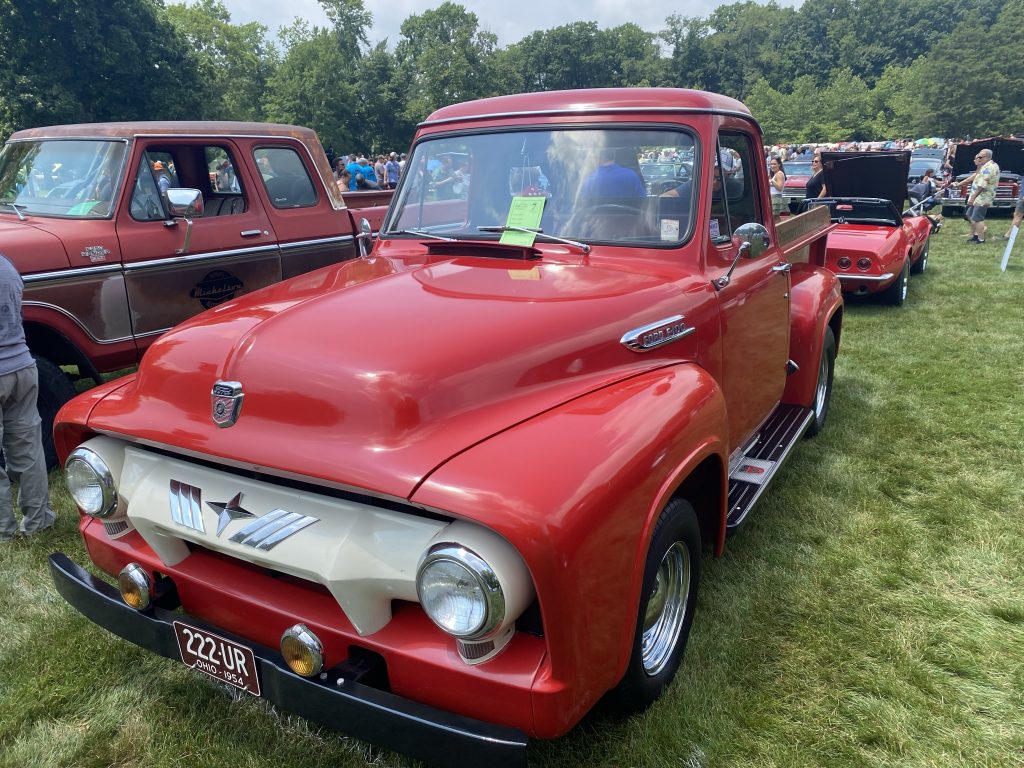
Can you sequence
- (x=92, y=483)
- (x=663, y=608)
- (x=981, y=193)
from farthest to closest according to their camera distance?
(x=981, y=193), (x=663, y=608), (x=92, y=483)

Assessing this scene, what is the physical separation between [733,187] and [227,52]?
2200 inches

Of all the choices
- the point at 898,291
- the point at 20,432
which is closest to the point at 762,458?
the point at 20,432

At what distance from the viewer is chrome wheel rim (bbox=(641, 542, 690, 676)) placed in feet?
7.90

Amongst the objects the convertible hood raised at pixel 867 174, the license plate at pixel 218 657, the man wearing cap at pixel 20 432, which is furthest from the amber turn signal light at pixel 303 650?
the convertible hood raised at pixel 867 174

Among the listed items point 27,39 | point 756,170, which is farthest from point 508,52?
point 756,170

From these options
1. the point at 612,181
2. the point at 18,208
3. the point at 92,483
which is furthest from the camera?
the point at 18,208

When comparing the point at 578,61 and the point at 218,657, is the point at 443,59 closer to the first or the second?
the point at 578,61

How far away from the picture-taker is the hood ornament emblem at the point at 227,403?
2053 mm

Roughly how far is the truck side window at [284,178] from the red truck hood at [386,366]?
367 centimetres

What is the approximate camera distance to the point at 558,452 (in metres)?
1.85

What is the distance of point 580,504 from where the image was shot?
67.4 inches

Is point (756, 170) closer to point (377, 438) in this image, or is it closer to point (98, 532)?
point (377, 438)

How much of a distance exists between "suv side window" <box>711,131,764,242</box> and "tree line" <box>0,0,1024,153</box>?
30.3m

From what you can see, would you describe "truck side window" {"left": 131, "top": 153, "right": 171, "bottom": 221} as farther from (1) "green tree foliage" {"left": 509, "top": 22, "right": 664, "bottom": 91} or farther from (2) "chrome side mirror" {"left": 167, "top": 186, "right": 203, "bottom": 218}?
(1) "green tree foliage" {"left": 509, "top": 22, "right": 664, "bottom": 91}
